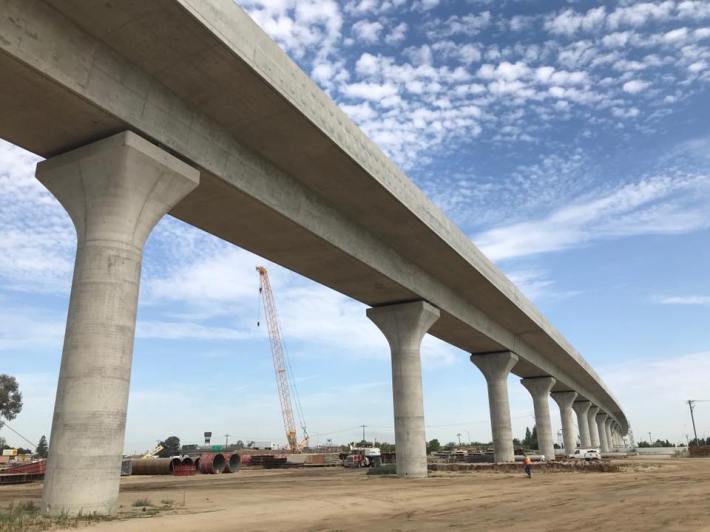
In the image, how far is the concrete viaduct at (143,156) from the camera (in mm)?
12953

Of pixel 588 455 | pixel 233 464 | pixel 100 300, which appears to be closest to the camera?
pixel 100 300

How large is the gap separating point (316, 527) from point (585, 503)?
953 cm

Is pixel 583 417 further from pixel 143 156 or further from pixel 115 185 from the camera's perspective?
pixel 115 185

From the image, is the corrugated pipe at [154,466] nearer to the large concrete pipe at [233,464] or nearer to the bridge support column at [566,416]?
the large concrete pipe at [233,464]

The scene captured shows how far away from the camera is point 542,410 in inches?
2469

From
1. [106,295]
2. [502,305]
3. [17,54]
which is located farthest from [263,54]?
[502,305]

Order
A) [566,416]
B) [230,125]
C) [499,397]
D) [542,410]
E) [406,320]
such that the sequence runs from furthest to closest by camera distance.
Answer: [566,416] → [542,410] → [499,397] → [406,320] → [230,125]

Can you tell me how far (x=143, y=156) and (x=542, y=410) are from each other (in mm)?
58097

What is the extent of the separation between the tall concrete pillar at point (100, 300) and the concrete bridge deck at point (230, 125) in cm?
85

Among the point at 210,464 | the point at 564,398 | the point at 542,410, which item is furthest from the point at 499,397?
the point at 564,398

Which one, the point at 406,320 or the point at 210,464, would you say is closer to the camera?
the point at 406,320

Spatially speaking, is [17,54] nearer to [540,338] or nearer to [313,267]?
[313,267]

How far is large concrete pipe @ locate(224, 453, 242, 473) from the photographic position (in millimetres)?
46469

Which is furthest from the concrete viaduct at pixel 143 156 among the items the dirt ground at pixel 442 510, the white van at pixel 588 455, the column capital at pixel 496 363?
the white van at pixel 588 455
